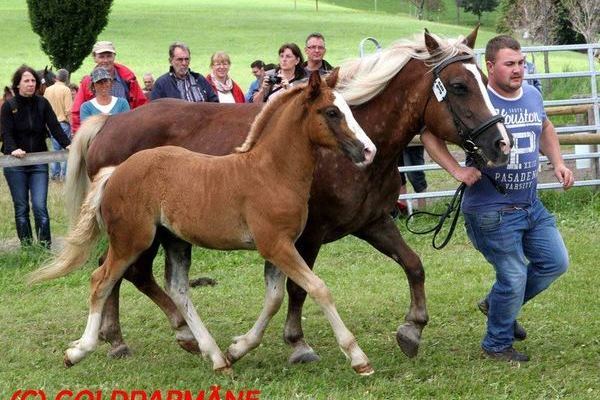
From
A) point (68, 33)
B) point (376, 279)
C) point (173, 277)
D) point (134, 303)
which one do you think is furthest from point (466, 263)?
point (68, 33)

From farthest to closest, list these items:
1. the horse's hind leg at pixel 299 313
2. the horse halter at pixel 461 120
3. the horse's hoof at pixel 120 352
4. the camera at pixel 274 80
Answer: the camera at pixel 274 80 → the horse's hoof at pixel 120 352 → the horse's hind leg at pixel 299 313 → the horse halter at pixel 461 120

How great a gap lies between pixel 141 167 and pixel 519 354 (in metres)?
2.53

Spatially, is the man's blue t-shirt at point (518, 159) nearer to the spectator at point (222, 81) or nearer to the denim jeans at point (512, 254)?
the denim jeans at point (512, 254)

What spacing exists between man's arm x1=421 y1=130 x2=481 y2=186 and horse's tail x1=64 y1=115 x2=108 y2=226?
2635 millimetres

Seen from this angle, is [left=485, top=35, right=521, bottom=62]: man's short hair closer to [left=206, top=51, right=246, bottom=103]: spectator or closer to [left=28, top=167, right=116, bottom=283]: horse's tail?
[left=28, top=167, right=116, bottom=283]: horse's tail

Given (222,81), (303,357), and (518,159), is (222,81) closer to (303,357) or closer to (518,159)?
(303,357)

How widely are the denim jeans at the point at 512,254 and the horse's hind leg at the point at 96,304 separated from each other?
85.5 inches

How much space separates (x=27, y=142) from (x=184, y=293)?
463 cm

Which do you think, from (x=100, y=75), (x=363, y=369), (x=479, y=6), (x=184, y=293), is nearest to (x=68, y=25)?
(x=100, y=75)

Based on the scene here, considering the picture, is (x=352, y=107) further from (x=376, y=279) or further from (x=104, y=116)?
(x=376, y=279)

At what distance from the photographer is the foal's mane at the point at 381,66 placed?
579 centimetres

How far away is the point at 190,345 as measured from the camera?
20.4ft

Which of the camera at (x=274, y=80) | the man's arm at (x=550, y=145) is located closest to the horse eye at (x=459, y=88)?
the man's arm at (x=550, y=145)

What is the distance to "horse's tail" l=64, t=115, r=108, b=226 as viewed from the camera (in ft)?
23.7
